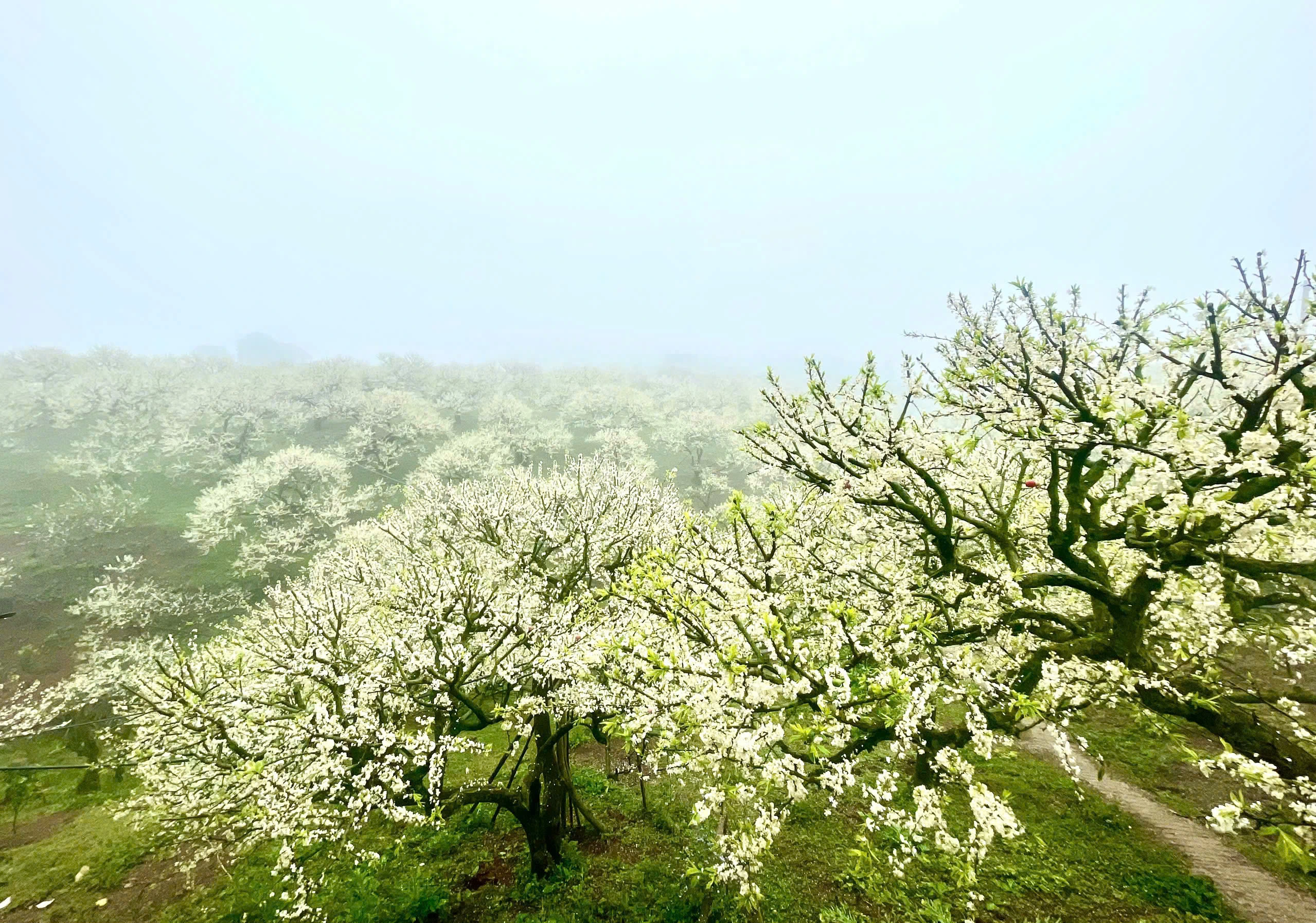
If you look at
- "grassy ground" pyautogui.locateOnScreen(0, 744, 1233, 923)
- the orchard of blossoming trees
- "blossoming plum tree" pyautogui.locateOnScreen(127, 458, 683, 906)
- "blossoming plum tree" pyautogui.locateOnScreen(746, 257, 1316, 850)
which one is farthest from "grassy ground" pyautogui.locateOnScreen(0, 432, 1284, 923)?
"blossoming plum tree" pyautogui.locateOnScreen(746, 257, 1316, 850)

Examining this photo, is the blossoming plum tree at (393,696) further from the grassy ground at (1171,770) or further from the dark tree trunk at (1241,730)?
the grassy ground at (1171,770)

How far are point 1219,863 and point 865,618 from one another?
12233 millimetres

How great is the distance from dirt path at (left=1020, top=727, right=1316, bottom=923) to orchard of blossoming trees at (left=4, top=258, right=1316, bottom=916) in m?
2.15

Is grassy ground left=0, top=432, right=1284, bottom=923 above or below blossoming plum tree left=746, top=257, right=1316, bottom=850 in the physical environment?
below

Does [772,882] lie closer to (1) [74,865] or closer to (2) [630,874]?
(2) [630,874]

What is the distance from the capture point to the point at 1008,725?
7.46 m

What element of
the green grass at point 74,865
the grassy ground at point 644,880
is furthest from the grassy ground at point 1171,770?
the green grass at point 74,865

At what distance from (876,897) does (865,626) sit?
8415 millimetres

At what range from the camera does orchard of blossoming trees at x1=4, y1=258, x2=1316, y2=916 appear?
6891mm

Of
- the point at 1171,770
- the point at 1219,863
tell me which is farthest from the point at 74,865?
the point at 1171,770

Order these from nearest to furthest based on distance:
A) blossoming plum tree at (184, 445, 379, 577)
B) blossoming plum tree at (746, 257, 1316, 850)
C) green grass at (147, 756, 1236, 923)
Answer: blossoming plum tree at (746, 257, 1316, 850) → green grass at (147, 756, 1236, 923) → blossoming plum tree at (184, 445, 379, 577)

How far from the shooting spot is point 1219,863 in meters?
12.2

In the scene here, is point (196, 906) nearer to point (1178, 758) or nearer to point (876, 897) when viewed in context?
point (876, 897)

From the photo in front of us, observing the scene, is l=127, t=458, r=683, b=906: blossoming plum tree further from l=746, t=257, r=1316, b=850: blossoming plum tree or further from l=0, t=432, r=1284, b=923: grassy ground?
l=746, t=257, r=1316, b=850: blossoming plum tree
